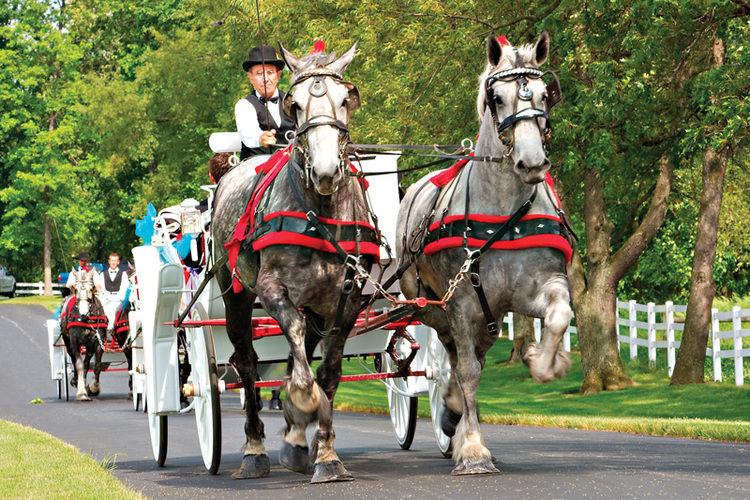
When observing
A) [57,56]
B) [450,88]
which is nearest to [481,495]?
[450,88]

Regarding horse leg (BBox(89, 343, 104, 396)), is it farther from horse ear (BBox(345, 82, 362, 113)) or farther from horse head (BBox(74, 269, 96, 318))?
horse ear (BBox(345, 82, 362, 113))

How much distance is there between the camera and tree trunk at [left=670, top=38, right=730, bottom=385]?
20.0 metres

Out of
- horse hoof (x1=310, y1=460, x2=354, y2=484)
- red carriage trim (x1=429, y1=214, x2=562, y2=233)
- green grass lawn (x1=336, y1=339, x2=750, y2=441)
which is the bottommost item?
green grass lawn (x1=336, y1=339, x2=750, y2=441)

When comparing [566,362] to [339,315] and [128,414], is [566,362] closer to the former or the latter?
[339,315]

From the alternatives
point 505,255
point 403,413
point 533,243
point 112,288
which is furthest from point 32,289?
point 533,243

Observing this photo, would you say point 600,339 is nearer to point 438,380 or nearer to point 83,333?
point 83,333

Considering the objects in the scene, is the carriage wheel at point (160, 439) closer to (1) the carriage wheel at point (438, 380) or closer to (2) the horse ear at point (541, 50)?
(1) the carriage wheel at point (438, 380)

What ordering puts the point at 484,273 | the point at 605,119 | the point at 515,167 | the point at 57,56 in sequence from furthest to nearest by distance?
the point at 57,56
the point at 605,119
the point at 484,273
the point at 515,167

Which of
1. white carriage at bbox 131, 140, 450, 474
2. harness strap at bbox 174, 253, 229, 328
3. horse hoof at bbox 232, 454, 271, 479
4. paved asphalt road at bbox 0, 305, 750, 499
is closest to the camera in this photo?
paved asphalt road at bbox 0, 305, 750, 499

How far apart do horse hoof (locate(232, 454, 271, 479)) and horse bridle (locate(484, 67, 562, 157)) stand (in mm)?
2996

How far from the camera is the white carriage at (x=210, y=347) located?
9.23m

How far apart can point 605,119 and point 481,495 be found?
11.5 metres

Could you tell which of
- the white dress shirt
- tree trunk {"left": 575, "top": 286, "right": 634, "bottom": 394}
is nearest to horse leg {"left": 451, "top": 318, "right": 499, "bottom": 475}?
the white dress shirt

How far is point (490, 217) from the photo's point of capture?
25.2 ft
